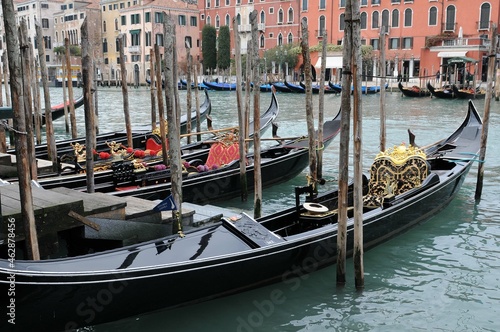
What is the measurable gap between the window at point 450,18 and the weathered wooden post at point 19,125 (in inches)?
733

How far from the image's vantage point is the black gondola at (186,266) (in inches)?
83.3

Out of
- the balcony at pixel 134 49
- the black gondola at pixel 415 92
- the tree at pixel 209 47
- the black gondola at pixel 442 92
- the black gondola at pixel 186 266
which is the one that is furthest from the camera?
the balcony at pixel 134 49

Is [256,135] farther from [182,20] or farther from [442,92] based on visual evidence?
[182,20]

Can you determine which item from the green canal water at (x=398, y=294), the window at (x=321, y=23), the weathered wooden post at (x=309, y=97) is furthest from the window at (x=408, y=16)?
the weathered wooden post at (x=309, y=97)

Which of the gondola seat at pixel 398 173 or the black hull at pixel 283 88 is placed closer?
the gondola seat at pixel 398 173

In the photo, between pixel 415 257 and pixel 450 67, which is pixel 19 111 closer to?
pixel 415 257

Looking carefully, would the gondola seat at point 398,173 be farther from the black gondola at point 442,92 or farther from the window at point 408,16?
the window at point 408,16

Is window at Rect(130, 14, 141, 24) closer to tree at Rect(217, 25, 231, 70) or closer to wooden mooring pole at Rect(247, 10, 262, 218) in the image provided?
tree at Rect(217, 25, 231, 70)

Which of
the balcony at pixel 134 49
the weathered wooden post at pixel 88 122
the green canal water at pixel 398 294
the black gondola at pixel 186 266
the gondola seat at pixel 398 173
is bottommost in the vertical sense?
the green canal water at pixel 398 294

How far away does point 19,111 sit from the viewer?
7.38 feet

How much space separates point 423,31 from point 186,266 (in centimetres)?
1880

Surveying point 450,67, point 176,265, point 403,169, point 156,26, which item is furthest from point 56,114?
point 156,26

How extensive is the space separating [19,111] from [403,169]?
8.47ft

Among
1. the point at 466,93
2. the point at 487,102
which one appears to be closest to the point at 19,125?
the point at 487,102
